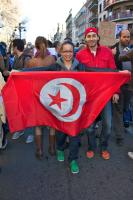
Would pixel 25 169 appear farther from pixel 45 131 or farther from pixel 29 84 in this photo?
pixel 45 131

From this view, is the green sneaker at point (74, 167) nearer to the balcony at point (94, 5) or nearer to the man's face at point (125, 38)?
the man's face at point (125, 38)

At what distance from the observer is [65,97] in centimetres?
454

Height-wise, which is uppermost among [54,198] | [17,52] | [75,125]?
[17,52]

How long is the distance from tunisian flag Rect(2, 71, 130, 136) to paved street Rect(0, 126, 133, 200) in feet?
1.84

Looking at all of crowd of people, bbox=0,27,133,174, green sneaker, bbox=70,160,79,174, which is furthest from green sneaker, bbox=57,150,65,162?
green sneaker, bbox=70,160,79,174

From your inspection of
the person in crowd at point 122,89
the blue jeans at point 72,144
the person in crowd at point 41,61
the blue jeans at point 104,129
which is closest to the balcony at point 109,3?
the person in crowd at point 122,89

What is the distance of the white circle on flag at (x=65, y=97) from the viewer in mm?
4516

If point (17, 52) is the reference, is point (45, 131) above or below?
below

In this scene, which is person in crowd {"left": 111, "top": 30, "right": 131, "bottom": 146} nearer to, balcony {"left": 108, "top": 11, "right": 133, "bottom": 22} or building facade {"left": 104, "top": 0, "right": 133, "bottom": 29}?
building facade {"left": 104, "top": 0, "right": 133, "bottom": 29}

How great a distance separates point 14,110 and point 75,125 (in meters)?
0.84

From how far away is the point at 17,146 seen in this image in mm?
5805

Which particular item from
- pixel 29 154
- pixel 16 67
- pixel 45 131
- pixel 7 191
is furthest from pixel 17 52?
pixel 7 191

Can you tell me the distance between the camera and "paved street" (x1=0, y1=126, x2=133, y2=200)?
3945mm

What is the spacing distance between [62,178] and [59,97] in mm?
1034
